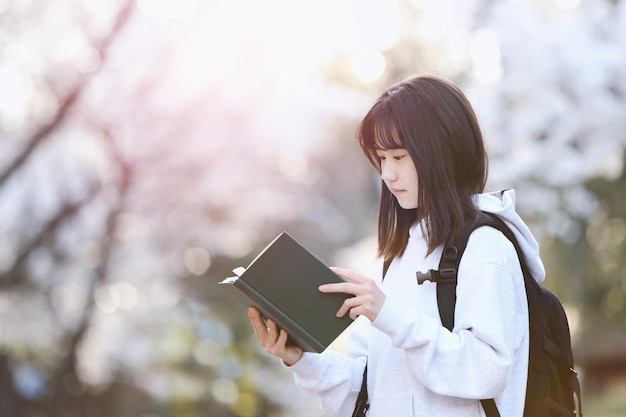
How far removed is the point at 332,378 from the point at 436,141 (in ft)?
1.89

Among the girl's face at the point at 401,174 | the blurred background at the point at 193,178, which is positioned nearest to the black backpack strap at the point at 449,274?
the girl's face at the point at 401,174

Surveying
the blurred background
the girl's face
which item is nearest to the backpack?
the girl's face

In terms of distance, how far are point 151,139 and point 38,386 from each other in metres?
2.25

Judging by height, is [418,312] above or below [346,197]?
above

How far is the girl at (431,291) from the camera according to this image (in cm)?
174

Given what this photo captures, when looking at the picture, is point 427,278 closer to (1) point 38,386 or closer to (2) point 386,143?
(2) point 386,143

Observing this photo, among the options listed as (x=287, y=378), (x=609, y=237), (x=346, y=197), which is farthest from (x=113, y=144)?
(x=346, y=197)

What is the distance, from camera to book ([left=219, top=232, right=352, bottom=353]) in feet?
5.87

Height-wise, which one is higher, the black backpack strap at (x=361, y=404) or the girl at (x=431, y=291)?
the girl at (x=431, y=291)

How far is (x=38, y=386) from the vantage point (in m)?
7.72

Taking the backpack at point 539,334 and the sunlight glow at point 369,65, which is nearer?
the backpack at point 539,334

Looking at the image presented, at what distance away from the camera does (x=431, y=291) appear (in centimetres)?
190

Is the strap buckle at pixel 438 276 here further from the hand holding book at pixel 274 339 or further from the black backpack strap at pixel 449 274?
the hand holding book at pixel 274 339

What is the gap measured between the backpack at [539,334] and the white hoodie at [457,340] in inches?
0.8
